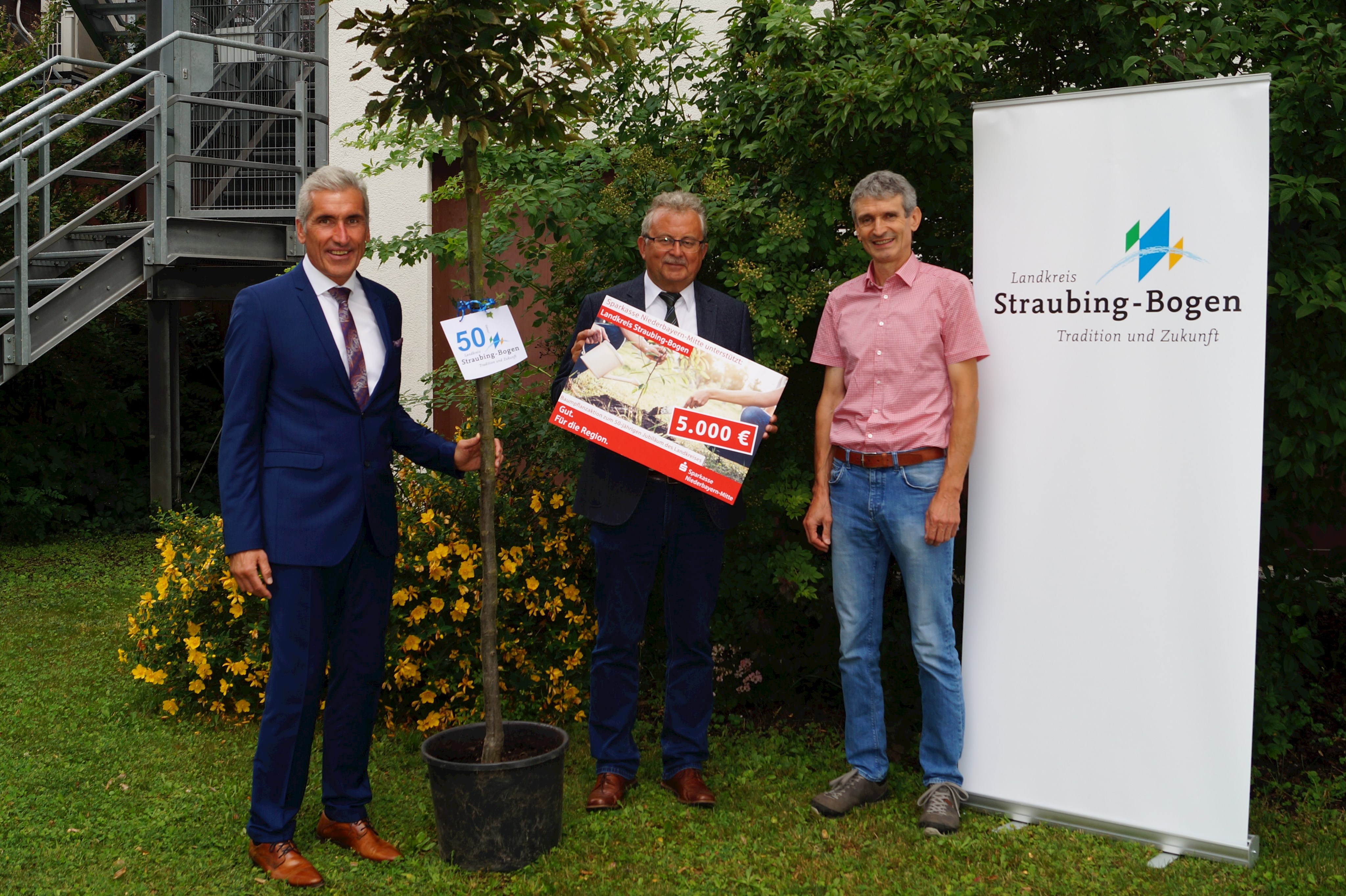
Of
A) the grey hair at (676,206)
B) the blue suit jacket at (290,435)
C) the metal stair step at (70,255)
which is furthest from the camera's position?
the metal stair step at (70,255)

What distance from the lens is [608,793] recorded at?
4.02 metres

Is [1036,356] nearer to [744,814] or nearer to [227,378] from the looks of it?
[744,814]

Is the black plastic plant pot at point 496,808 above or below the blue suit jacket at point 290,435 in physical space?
below

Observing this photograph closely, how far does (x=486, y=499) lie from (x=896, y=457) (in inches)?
55.4

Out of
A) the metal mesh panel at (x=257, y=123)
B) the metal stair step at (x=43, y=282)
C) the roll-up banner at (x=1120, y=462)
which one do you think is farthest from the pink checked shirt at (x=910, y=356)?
the metal stair step at (x=43, y=282)

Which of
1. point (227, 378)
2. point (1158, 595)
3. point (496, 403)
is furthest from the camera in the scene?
point (496, 403)

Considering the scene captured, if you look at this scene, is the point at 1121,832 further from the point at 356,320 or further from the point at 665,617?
the point at 356,320

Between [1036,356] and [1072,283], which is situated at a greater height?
[1072,283]

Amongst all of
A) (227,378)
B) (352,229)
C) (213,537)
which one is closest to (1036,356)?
(352,229)

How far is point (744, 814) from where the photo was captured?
405 cm

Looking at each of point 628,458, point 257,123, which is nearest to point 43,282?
point 257,123

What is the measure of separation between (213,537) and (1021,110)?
4.31 m

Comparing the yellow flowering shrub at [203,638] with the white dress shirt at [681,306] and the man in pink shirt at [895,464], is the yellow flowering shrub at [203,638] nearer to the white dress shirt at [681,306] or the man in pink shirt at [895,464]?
the white dress shirt at [681,306]

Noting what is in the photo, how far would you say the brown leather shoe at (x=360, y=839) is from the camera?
362 centimetres
